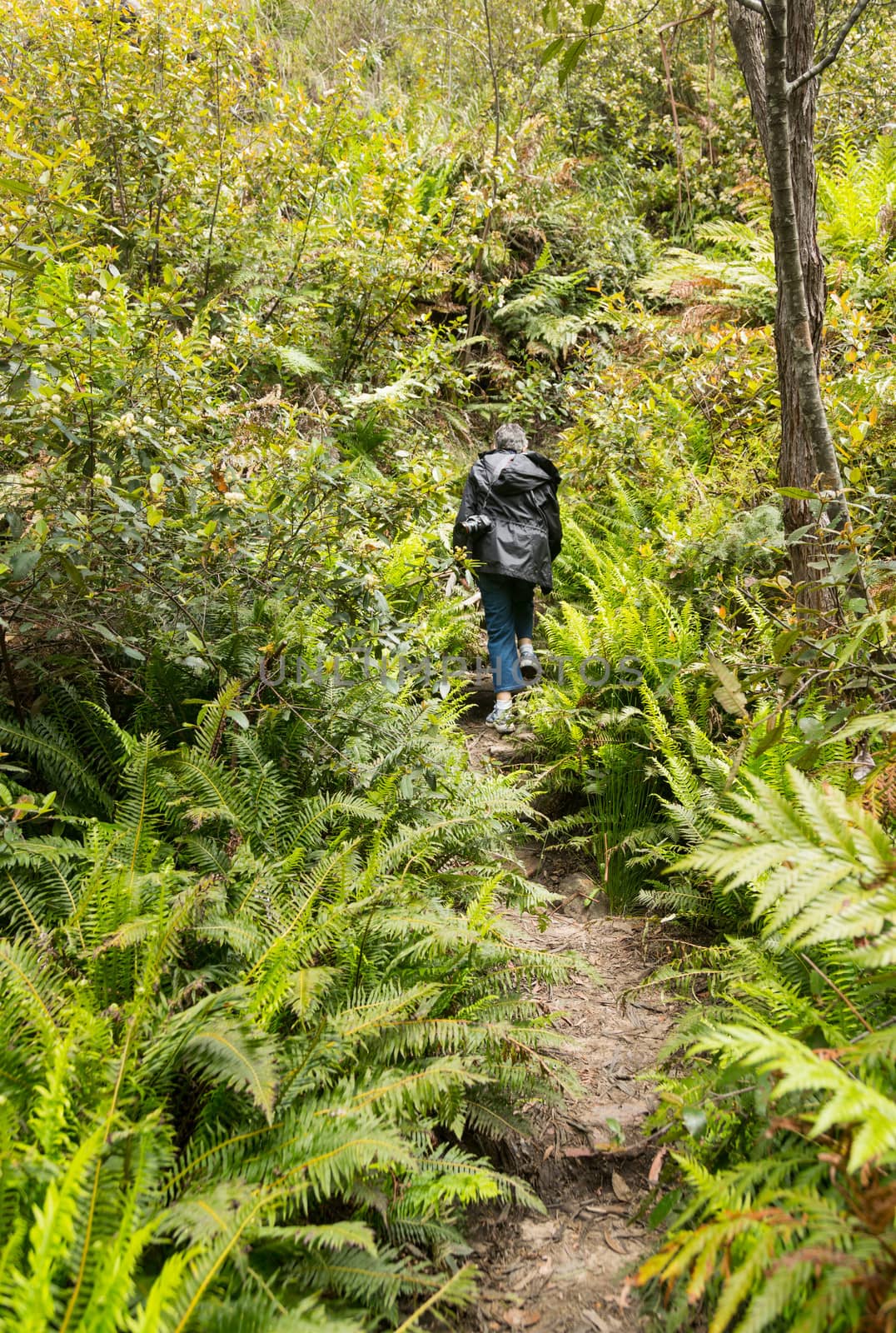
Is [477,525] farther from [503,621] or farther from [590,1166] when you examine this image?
[590,1166]

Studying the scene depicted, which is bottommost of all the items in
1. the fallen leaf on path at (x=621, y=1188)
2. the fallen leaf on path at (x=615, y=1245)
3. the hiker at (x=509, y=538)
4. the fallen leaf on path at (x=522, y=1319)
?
the fallen leaf on path at (x=522, y=1319)

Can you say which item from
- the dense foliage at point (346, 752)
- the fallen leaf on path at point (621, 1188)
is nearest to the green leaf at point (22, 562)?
the dense foliage at point (346, 752)

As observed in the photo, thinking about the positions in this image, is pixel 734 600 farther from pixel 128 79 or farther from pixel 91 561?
pixel 128 79

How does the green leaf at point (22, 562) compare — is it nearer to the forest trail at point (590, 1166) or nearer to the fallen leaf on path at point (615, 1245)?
the forest trail at point (590, 1166)

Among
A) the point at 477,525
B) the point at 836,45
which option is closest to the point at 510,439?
the point at 477,525

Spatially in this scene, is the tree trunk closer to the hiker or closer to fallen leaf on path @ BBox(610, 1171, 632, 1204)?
fallen leaf on path @ BBox(610, 1171, 632, 1204)

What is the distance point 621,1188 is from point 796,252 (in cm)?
318

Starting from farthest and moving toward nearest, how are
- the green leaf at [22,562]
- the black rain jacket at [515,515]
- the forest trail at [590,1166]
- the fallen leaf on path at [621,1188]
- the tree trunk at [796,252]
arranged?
the black rain jacket at [515,515], the tree trunk at [796,252], the green leaf at [22,562], the fallen leaf on path at [621,1188], the forest trail at [590,1166]

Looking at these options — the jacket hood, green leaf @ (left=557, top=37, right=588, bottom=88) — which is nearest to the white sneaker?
the jacket hood

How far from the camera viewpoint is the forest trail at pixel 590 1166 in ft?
6.36

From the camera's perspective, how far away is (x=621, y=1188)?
228 centimetres

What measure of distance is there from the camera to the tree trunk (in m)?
2.17

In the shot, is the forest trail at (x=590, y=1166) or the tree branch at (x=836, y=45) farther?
the tree branch at (x=836, y=45)

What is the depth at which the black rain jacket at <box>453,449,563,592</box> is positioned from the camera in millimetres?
5625
